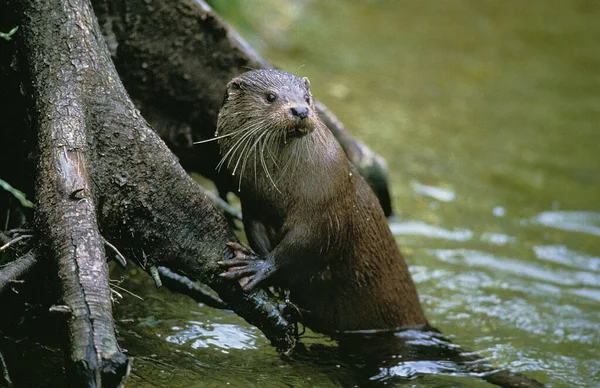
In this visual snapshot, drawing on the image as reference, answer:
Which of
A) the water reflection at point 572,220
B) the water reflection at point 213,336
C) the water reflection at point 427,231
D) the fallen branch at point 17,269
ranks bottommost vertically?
the water reflection at point 213,336

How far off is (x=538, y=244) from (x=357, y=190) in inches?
93.5

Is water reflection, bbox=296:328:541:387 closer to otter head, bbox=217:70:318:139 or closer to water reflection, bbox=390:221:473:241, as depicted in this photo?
otter head, bbox=217:70:318:139

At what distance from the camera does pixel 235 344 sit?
3172mm

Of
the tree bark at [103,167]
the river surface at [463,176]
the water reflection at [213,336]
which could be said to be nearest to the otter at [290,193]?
the tree bark at [103,167]

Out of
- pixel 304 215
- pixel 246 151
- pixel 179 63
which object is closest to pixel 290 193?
pixel 304 215

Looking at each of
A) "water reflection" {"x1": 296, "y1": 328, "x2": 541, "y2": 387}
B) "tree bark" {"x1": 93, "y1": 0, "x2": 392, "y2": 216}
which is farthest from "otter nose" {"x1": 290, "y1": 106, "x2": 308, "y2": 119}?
"water reflection" {"x1": 296, "y1": 328, "x2": 541, "y2": 387}

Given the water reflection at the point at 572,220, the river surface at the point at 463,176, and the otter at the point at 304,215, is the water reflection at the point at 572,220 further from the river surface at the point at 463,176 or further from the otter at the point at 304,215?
the otter at the point at 304,215

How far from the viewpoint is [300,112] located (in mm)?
2742

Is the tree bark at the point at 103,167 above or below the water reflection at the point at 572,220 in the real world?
below

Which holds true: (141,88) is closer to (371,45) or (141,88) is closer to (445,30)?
(371,45)

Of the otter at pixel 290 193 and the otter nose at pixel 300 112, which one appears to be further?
the otter at pixel 290 193

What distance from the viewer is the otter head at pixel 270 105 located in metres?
2.78

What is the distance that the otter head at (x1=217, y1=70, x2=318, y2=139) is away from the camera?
9.11 feet

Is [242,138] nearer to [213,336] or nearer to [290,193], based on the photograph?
[290,193]
